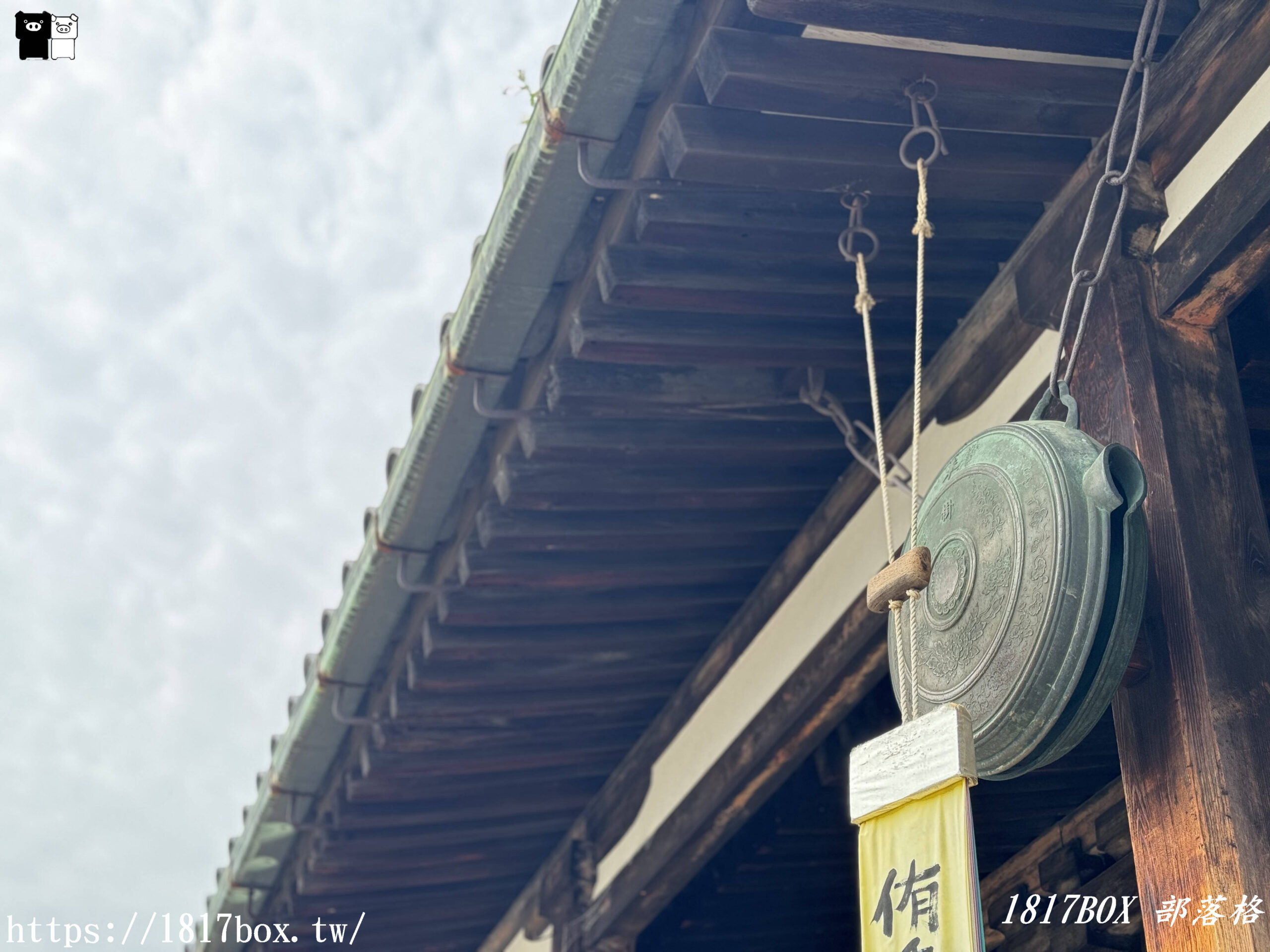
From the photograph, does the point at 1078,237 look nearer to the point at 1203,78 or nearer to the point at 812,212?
the point at 1203,78

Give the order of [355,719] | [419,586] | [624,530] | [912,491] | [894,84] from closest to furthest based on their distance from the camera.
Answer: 1. [912,491]
2. [894,84]
3. [624,530]
4. [419,586]
5. [355,719]

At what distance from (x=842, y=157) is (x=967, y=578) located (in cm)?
122

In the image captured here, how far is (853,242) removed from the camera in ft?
11.9

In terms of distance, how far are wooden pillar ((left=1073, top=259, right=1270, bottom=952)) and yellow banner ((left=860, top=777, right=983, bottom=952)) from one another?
38 cm

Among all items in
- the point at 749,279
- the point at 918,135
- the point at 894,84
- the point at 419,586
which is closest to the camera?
the point at 894,84

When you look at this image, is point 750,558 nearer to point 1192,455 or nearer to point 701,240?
point 701,240

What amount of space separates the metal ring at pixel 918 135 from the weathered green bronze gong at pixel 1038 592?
0.72 m

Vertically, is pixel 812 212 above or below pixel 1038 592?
above

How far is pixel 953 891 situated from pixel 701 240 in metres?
1.90

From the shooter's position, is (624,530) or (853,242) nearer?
(853,242)

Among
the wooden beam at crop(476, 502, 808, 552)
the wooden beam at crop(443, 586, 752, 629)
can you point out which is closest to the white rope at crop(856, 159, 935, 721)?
the wooden beam at crop(476, 502, 808, 552)

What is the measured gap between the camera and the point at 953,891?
2.24 m

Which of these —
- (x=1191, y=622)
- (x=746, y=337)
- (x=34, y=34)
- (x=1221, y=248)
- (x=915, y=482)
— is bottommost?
(x=1191, y=622)

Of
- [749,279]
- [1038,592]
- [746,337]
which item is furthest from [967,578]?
[746,337]
